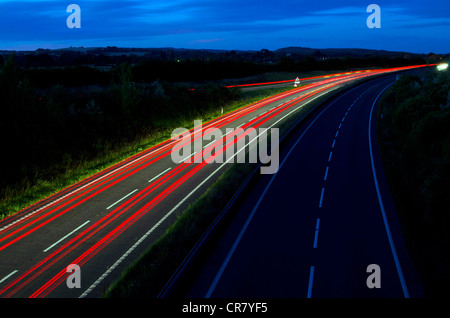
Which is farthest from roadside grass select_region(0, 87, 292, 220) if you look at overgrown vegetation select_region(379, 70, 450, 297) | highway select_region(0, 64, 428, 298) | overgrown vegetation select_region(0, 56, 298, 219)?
overgrown vegetation select_region(379, 70, 450, 297)

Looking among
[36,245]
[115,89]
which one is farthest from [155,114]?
[36,245]

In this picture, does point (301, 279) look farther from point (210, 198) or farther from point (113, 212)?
point (113, 212)

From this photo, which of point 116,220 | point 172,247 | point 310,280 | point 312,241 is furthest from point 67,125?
point 310,280

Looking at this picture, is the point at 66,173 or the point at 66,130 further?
the point at 66,130

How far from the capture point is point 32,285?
11805mm

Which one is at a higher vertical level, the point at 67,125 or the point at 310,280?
the point at 67,125

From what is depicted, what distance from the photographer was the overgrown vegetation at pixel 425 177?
12986 mm

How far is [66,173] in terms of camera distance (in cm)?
2339

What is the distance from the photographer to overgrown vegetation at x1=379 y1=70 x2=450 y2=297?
1299cm

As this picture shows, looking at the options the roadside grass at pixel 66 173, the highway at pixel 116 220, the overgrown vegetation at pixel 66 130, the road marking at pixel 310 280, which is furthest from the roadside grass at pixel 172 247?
the overgrown vegetation at pixel 66 130

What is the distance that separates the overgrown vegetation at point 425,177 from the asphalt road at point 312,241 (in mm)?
556

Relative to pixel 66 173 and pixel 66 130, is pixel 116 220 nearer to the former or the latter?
pixel 66 173

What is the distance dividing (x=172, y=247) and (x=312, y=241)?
4882mm

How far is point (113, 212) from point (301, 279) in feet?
30.1
